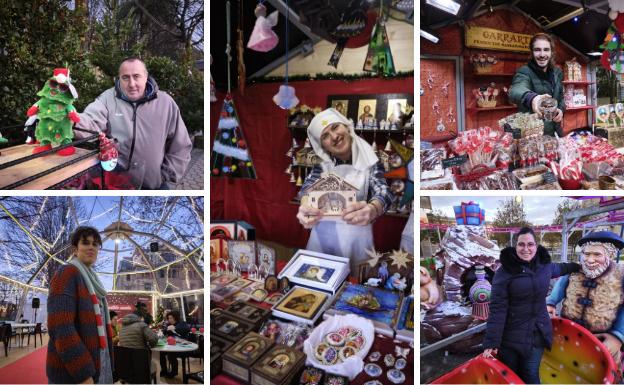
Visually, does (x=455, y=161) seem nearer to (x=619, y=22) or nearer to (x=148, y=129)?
(x=619, y=22)

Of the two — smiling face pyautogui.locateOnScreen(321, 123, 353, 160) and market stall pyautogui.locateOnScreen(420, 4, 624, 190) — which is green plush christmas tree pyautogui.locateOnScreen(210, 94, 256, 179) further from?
market stall pyautogui.locateOnScreen(420, 4, 624, 190)

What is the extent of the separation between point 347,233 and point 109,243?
1036mm

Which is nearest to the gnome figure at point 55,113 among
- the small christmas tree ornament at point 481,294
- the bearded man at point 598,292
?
the small christmas tree ornament at point 481,294

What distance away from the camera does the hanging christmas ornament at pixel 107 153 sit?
2.03 metres

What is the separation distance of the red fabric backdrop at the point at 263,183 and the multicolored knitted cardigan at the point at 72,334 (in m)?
0.65

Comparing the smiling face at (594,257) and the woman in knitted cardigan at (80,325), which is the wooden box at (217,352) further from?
the smiling face at (594,257)

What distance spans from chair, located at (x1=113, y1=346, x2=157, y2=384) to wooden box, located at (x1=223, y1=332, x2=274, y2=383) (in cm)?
33

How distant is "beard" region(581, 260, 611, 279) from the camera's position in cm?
210

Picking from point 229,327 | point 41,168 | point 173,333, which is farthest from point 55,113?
point 229,327

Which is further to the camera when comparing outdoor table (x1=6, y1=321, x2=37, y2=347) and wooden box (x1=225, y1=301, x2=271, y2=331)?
wooden box (x1=225, y1=301, x2=271, y2=331)

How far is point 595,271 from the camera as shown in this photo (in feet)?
6.91

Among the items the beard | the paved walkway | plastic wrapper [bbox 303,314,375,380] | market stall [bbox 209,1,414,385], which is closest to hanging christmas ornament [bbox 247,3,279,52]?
market stall [bbox 209,1,414,385]

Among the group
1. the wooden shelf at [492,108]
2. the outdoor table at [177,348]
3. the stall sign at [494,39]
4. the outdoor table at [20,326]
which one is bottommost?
the outdoor table at [177,348]

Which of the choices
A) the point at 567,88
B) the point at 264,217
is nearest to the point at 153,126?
the point at 264,217
